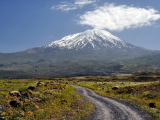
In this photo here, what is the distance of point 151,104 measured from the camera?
2202cm

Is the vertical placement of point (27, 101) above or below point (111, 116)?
above

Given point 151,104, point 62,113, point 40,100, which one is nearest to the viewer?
point 62,113

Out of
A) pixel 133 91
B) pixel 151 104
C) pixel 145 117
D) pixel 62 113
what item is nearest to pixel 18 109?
pixel 62 113

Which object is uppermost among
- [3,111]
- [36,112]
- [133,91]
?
[3,111]

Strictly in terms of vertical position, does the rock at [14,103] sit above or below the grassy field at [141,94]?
above

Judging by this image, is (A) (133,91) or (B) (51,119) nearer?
(B) (51,119)

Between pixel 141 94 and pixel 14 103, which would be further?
pixel 141 94

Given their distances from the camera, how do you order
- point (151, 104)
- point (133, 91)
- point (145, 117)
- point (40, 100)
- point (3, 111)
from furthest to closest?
point (133, 91) < point (151, 104) < point (40, 100) < point (145, 117) < point (3, 111)

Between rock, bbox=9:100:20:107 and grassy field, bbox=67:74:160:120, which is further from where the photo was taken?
grassy field, bbox=67:74:160:120

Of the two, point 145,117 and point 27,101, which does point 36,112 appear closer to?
point 27,101

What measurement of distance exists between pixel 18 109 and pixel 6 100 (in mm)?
2468

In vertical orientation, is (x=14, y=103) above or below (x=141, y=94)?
above

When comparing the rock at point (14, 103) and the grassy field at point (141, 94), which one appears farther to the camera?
the grassy field at point (141, 94)

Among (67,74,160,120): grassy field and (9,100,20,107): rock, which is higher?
(9,100,20,107): rock
